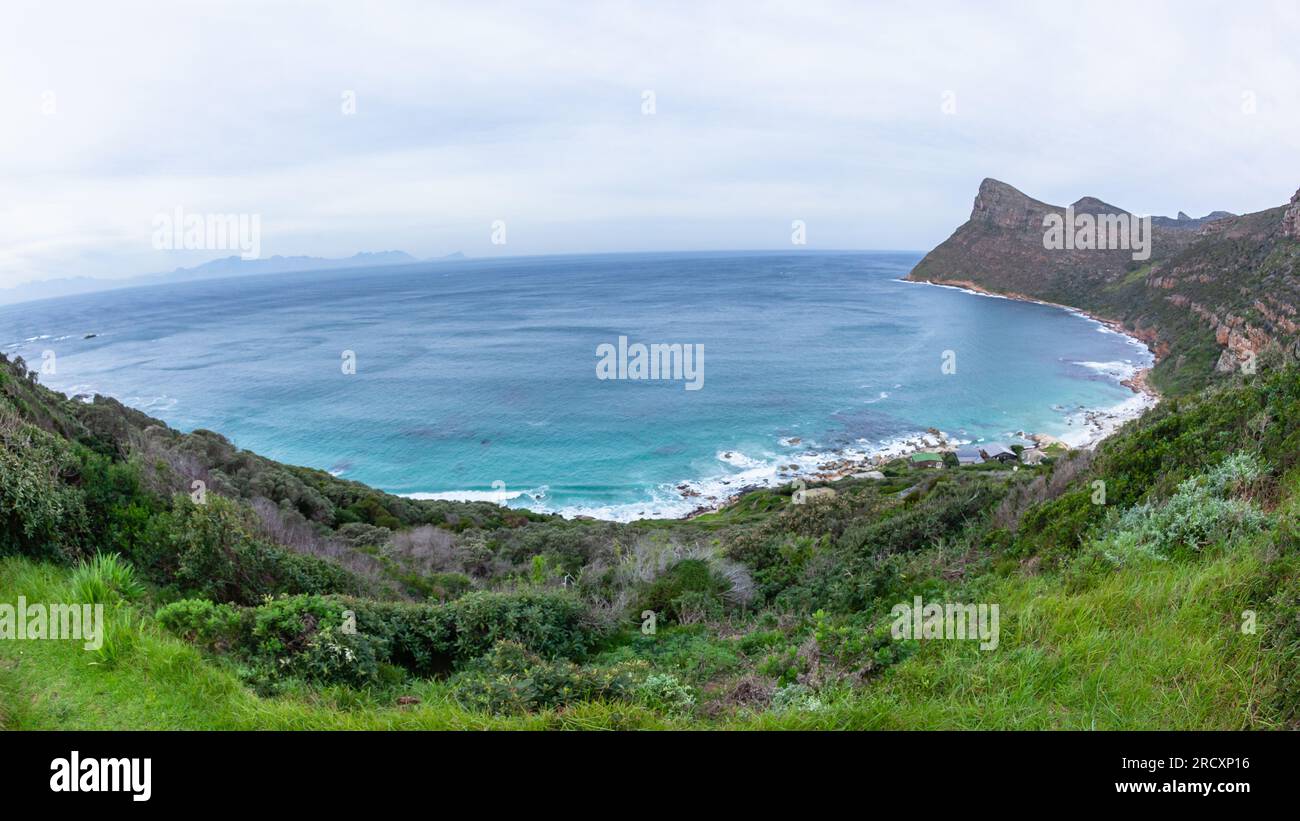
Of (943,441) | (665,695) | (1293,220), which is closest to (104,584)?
(665,695)

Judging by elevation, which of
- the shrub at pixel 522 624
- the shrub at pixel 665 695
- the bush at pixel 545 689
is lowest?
the shrub at pixel 522 624

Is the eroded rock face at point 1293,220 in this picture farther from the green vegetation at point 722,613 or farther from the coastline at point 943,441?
the green vegetation at point 722,613

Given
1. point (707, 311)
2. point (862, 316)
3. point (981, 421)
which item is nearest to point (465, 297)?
point (707, 311)

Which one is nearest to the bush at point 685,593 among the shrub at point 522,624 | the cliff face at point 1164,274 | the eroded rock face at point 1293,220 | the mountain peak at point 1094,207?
the shrub at point 522,624

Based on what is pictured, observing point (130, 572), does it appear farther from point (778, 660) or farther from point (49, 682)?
point (778, 660)

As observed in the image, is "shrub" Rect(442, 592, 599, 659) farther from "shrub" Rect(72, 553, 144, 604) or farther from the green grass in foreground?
"shrub" Rect(72, 553, 144, 604)

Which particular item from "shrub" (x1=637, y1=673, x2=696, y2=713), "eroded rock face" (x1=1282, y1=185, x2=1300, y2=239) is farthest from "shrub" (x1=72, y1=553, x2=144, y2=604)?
"eroded rock face" (x1=1282, y1=185, x2=1300, y2=239)
